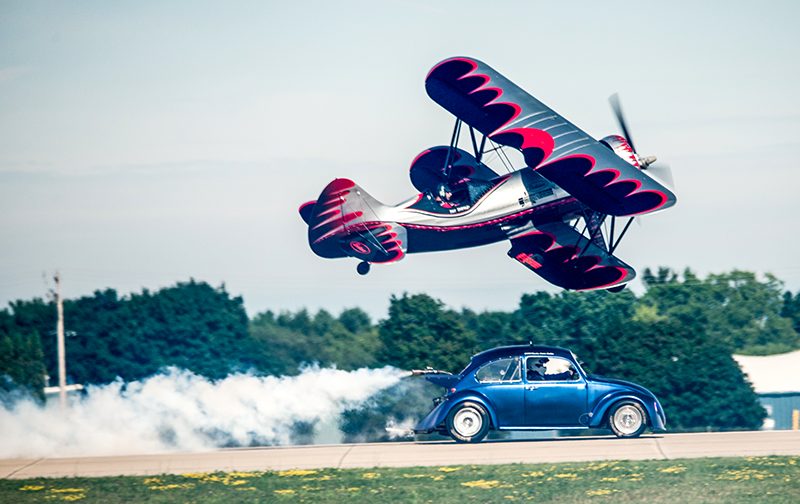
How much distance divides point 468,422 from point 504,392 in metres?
0.91

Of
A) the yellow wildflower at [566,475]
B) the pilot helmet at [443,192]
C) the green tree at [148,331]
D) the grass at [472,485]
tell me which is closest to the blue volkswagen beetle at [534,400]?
the grass at [472,485]

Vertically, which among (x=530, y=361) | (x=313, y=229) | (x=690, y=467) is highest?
(x=313, y=229)

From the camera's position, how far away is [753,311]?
80375 millimetres

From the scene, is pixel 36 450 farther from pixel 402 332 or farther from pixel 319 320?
pixel 319 320

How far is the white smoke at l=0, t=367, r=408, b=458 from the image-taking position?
27125mm

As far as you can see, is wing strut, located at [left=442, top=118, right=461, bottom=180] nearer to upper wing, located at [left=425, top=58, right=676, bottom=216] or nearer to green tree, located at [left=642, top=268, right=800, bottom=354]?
upper wing, located at [left=425, top=58, right=676, bottom=216]

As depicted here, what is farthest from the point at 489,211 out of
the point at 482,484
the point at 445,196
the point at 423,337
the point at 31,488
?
the point at 423,337

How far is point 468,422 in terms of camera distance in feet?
81.0

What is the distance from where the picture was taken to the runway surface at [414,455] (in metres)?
22.9

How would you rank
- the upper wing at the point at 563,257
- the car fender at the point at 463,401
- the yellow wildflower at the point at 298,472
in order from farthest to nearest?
the upper wing at the point at 563,257 → the car fender at the point at 463,401 → the yellow wildflower at the point at 298,472

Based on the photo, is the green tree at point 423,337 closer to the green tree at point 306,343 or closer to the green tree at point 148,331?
the green tree at point 306,343

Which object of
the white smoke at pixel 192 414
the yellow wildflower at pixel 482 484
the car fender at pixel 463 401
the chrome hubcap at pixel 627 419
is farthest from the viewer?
the white smoke at pixel 192 414

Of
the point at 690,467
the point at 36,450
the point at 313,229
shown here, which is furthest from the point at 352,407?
the point at 690,467

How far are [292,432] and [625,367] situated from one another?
23309 mm
